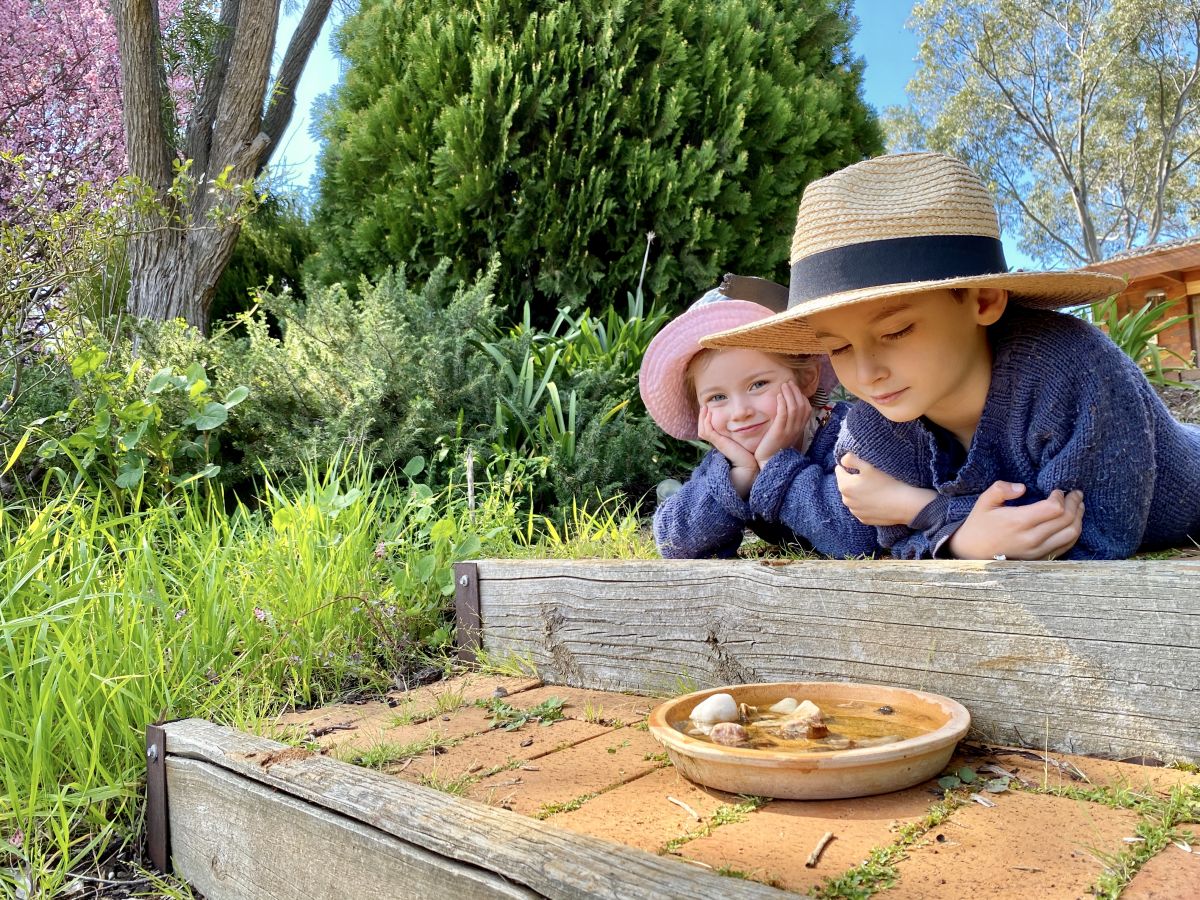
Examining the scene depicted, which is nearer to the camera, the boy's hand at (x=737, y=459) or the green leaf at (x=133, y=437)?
the boy's hand at (x=737, y=459)

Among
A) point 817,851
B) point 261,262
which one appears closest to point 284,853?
point 817,851

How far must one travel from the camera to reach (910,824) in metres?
1.48

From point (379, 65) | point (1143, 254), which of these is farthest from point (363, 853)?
point (1143, 254)

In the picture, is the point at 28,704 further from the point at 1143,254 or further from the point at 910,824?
the point at 1143,254

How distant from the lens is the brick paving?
50.0 inches

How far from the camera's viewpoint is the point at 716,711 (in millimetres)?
1809

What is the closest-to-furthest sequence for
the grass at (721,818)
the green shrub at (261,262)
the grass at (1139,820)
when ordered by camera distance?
the grass at (1139,820) → the grass at (721,818) → the green shrub at (261,262)

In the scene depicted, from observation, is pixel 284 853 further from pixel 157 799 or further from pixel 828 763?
pixel 828 763

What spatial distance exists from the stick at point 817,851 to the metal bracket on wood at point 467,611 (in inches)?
66.2

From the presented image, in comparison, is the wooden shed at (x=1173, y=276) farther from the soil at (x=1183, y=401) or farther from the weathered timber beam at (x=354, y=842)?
the weathered timber beam at (x=354, y=842)

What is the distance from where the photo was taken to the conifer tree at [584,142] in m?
5.35

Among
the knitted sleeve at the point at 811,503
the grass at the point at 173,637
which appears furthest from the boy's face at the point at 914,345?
the grass at the point at 173,637

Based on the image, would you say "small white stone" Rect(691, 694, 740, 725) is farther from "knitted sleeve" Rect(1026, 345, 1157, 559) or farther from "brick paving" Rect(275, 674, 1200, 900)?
"knitted sleeve" Rect(1026, 345, 1157, 559)

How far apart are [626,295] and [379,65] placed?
7.41ft
